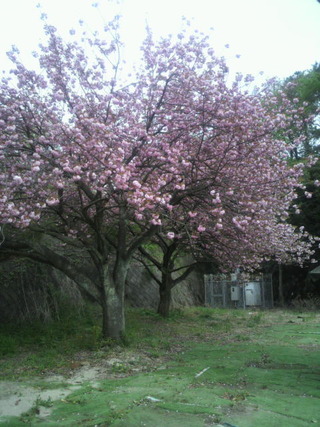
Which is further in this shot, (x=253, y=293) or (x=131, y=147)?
(x=253, y=293)

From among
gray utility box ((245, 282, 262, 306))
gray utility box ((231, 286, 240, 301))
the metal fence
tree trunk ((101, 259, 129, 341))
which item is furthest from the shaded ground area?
gray utility box ((245, 282, 262, 306))

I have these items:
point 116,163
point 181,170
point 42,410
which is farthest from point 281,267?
point 42,410

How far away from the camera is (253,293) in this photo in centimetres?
2356

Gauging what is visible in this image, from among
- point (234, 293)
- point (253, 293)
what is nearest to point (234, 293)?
point (234, 293)

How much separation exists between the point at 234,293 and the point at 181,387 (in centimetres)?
1725

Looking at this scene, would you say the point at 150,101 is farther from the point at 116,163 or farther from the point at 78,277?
the point at 78,277

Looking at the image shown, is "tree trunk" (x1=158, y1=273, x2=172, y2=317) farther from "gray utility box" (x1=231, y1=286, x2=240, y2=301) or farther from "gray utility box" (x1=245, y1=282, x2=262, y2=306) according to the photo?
"gray utility box" (x1=245, y1=282, x2=262, y2=306)

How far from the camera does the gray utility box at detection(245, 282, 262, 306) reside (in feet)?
→ 76.3

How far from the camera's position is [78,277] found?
9656 mm

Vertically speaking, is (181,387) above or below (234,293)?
below

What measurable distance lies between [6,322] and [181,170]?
622cm

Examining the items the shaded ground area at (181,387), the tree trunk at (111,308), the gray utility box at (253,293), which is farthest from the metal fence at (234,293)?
the tree trunk at (111,308)

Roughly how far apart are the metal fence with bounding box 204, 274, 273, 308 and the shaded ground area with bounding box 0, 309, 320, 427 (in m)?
12.1

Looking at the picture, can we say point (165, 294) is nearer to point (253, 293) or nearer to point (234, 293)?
point (234, 293)
